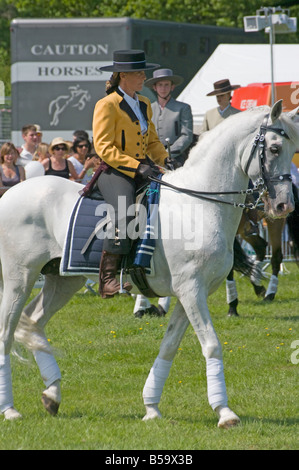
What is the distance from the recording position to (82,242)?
6.75 meters

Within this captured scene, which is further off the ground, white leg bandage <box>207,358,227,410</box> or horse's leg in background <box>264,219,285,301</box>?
horse's leg in background <box>264,219,285,301</box>

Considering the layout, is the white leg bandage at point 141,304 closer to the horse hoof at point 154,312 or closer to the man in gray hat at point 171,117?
the horse hoof at point 154,312

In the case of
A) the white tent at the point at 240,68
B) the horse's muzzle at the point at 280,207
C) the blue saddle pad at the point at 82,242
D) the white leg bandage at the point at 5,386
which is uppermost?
the white tent at the point at 240,68

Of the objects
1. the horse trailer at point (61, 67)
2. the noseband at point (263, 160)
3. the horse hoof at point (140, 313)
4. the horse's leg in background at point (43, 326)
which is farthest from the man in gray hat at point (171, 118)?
the horse trailer at point (61, 67)

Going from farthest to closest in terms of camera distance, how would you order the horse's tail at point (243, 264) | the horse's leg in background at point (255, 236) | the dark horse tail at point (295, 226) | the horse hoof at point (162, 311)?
the dark horse tail at point (295, 226) < the horse hoof at point (162, 311) < the horse's leg in background at point (255, 236) < the horse's tail at point (243, 264)

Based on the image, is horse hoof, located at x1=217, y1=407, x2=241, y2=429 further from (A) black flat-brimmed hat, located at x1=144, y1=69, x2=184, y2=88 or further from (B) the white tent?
(B) the white tent

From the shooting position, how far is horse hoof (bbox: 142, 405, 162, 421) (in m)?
6.84

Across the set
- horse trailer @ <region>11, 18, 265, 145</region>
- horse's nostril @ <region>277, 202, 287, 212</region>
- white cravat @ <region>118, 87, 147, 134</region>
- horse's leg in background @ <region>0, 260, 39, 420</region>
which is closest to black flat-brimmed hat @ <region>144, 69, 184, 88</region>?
white cravat @ <region>118, 87, 147, 134</region>

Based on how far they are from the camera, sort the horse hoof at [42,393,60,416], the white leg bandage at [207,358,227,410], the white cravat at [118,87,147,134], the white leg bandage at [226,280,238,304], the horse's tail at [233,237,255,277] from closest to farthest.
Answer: the white leg bandage at [207,358,227,410] < the white cravat at [118,87,147,134] < the horse hoof at [42,393,60,416] < the horse's tail at [233,237,255,277] < the white leg bandage at [226,280,238,304]

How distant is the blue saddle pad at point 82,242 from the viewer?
6.74 m

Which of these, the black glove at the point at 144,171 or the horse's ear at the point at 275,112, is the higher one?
the horse's ear at the point at 275,112

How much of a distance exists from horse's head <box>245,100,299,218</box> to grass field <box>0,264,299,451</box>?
1754mm

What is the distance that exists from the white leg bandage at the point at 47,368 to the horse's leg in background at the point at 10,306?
282 mm
